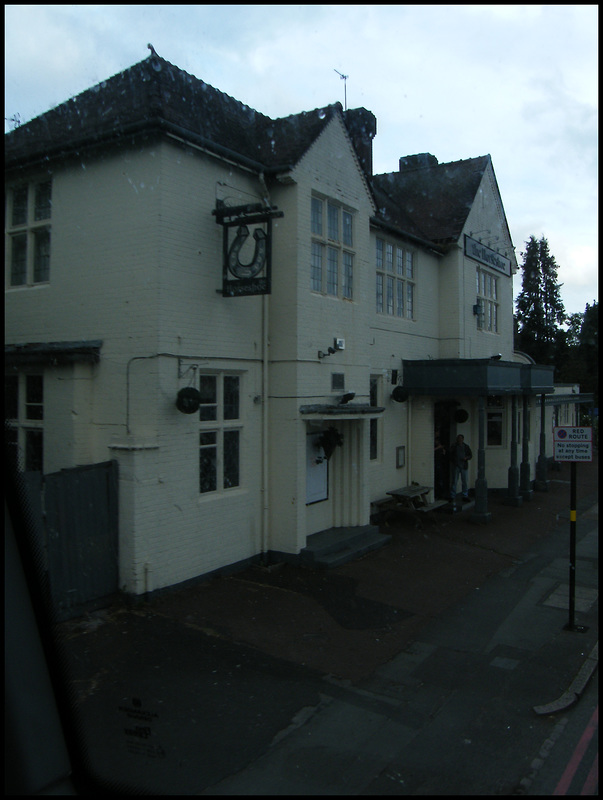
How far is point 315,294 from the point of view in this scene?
37.7 feet

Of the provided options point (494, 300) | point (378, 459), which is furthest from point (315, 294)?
point (494, 300)

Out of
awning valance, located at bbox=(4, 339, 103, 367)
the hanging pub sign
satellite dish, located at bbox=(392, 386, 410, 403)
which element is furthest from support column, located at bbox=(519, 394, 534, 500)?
awning valance, located at bbox=(4, 339, 103, 367)

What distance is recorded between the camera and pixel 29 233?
10.0 meters

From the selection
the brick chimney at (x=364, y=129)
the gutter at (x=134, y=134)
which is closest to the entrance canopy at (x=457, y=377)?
the brick chimney at (x=364, y=129)

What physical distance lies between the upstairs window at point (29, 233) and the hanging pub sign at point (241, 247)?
8.77 feet

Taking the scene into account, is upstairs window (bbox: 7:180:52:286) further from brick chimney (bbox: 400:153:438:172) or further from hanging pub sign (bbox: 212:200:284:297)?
brick chimney (bbox: 400:153:438:172)

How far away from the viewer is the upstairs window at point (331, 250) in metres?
11.7

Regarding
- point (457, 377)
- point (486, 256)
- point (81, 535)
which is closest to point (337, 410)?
point (81, 535)

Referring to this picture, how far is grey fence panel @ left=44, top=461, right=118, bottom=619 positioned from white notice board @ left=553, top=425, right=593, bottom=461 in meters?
6.15

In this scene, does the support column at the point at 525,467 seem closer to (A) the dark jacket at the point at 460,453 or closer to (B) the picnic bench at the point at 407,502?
(A) the dark jacket at the point at 460,453

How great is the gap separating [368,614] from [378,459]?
21.0 ft

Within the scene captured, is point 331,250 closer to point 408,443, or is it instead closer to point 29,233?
point 29,233

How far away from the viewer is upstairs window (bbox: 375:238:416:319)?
601 inches

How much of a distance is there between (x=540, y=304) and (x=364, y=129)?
22.8 feet
